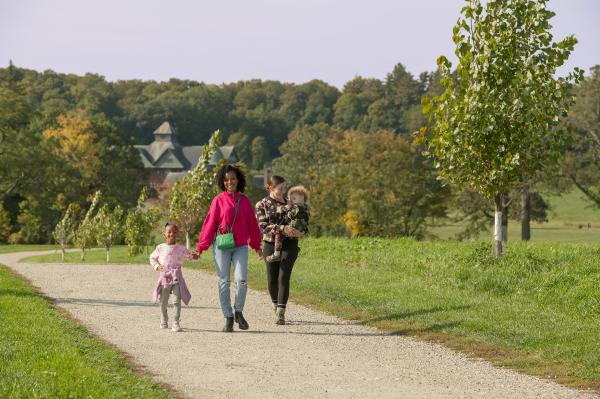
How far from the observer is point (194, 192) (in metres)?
27.9

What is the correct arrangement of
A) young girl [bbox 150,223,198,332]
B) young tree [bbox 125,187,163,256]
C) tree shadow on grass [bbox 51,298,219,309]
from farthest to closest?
young tree [bbox 125,187,163,256] < tree shadow on grass [bbox 51,298,219,309] < young girl [bbox 150,223,198,332]

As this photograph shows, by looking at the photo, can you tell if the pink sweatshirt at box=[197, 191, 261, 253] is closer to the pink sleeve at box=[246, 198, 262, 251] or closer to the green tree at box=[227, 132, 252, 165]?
the pink sleeve at box=[246, 198, 262, 251]

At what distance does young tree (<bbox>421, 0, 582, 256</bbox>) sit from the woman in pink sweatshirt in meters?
5.80

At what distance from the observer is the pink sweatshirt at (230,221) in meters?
11.2

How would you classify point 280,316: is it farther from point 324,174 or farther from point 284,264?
point 324,174

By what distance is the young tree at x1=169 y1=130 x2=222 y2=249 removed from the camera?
27.1 m

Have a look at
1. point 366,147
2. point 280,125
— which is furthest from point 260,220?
point 280,125

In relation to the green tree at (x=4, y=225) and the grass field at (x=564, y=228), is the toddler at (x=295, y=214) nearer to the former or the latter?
the grass field at (x=564, y=228)

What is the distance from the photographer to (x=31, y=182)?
5956cm

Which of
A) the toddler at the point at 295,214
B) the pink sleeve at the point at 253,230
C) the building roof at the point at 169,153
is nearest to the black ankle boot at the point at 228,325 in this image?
the pink sleeve at the point at 253,230

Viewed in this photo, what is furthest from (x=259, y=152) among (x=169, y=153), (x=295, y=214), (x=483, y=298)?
(x=295, y=214)

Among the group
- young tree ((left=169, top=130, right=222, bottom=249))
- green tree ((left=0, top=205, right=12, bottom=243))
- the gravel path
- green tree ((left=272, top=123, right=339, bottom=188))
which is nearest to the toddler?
the gravel path

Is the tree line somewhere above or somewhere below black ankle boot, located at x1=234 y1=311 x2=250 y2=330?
above

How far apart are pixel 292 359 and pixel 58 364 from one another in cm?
237
